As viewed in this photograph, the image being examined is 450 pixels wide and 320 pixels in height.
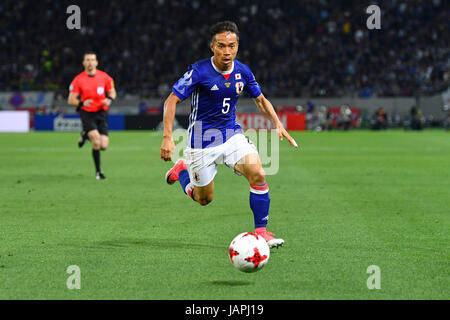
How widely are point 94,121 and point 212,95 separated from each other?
793cm

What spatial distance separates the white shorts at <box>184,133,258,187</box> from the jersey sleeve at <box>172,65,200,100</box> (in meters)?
0.77

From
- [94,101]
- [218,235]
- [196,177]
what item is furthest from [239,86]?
[94,101]

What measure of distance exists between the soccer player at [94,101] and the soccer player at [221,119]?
7117mm

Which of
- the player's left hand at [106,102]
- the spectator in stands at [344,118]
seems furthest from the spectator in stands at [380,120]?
the player's left hand at [106,102]

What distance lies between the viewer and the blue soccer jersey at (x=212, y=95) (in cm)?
734

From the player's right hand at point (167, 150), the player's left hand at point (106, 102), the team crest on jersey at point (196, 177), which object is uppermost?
the player's left hand at point (106, 102)

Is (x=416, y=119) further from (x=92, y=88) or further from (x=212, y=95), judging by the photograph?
(x=212, y=95)

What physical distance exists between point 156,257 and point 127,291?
1.38 m

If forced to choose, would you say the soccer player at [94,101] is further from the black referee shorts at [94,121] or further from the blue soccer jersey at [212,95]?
the blue soccer jersey at [212,95]

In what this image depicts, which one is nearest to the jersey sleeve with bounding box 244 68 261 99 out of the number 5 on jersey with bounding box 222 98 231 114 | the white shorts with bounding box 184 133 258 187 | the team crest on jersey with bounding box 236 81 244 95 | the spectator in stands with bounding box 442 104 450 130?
the team crest on jersey with bounding box 236 81 244 95

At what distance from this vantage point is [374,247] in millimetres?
7172

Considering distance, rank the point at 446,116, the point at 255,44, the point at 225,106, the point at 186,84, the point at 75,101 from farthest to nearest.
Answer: the point at 255,44 < the point at 446,116 < the point at 75,101 < the point at 225,106 < the point at 186,84

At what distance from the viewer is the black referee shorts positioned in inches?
586

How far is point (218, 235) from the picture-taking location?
26.2ft
